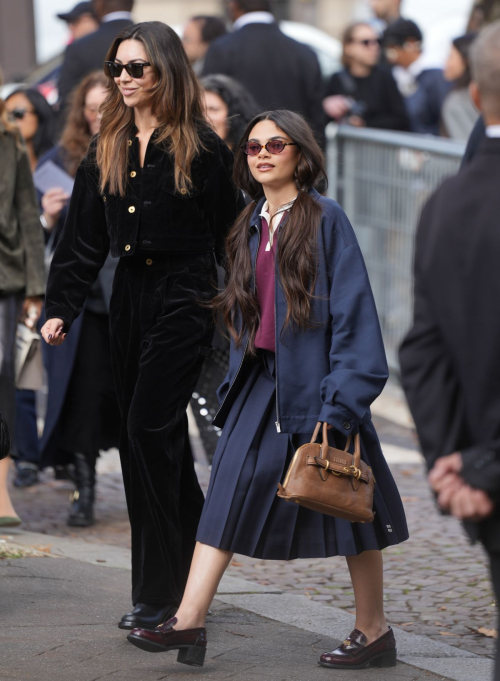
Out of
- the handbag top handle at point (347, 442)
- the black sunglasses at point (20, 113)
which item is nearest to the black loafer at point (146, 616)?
the handbag top handle at point (347, 442)

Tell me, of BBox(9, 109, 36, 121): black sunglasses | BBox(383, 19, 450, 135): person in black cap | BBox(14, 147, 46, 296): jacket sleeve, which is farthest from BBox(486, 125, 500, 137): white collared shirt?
BBox(383, 19, 450, 135): person in black cap

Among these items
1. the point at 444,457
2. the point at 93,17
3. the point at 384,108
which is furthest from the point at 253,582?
the point at 93,17

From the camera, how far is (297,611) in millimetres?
5023

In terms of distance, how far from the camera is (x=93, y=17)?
11359 millimetres

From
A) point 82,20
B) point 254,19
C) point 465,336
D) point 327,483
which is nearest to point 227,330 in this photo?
point 327,483

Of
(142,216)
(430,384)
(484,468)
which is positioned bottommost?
(484,468)

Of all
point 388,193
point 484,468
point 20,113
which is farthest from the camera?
→ point 388,193

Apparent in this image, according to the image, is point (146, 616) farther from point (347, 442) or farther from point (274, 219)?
point (274, 219)

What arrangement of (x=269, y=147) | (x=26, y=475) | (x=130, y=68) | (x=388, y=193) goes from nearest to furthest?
(x=269, y=147) < (x=130, y=68) < (x=26, y=475) < (x=388, y=193)

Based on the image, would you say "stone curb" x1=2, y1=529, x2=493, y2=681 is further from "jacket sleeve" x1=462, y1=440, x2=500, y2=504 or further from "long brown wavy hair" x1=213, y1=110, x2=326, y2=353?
"jacket sleeve" x1=462, y1=440, x2=500, y2=504

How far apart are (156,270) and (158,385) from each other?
1.35 ft

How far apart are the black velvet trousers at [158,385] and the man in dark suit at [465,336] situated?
165 centimetres

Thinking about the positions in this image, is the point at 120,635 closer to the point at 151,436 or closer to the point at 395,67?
the point at 151,436

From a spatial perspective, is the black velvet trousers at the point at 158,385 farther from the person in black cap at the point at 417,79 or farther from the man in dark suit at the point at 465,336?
the person in black cap at the point at 417,79
